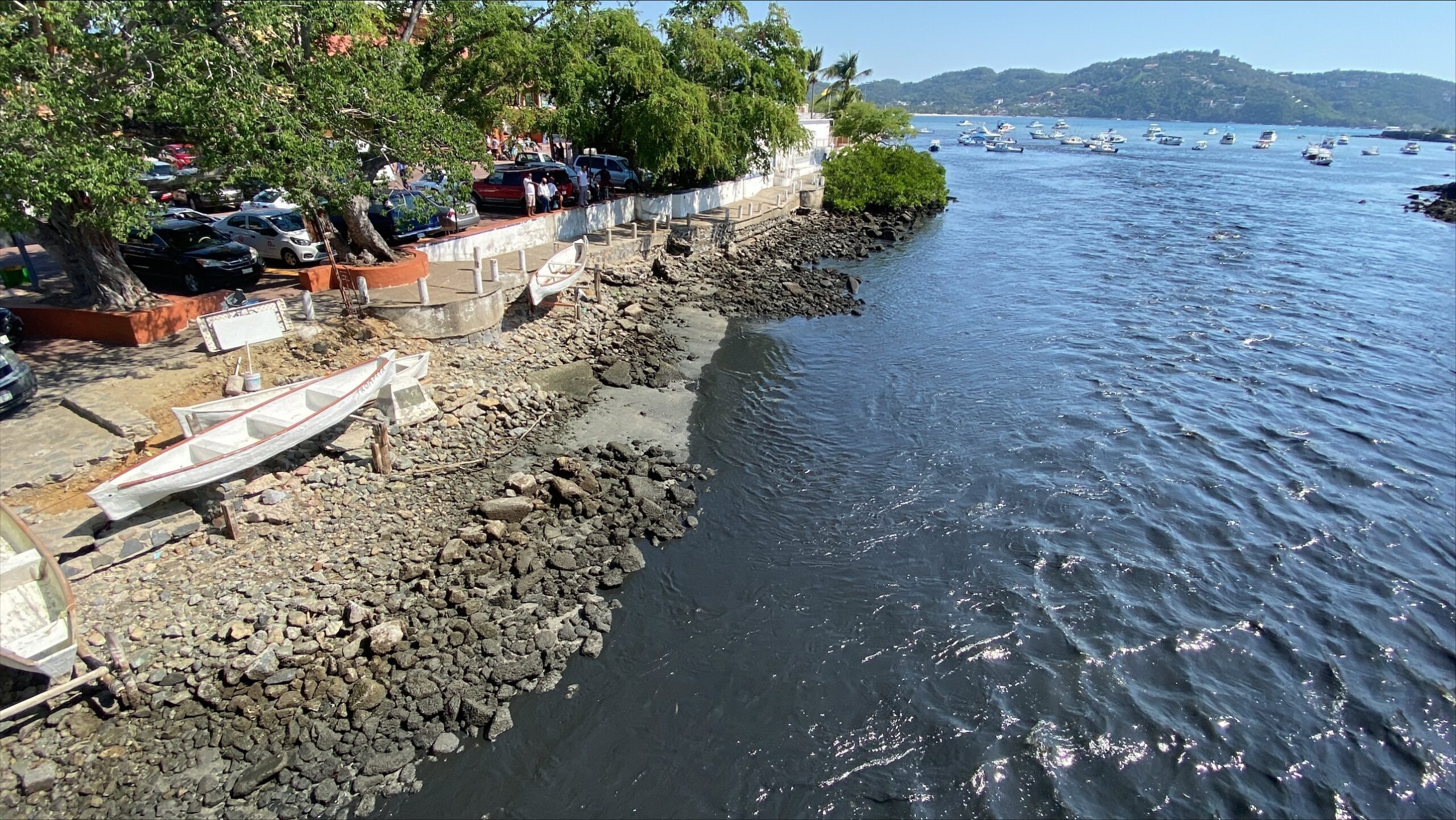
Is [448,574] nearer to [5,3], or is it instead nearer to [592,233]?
[5,3]

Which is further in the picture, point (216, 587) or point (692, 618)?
point (692, 618)

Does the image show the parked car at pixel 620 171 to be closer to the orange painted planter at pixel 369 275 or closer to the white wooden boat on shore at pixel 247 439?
the orange painted planter at pixel 369 275

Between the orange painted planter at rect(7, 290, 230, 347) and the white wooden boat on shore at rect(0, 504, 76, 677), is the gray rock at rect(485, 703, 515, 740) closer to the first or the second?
the white wooden boat on shore at rect(0, 504, 76, 677)

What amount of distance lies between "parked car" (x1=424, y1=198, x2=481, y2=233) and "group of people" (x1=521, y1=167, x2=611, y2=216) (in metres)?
2.06

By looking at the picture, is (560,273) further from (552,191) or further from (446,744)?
(446,744)

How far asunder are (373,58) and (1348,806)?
2265cm

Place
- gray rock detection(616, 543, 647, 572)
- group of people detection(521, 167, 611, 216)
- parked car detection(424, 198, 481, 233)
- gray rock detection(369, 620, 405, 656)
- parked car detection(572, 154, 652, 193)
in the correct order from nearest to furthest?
gray rock detection(369, 620, 405, 656)
gray rock detection(616, 543, 647, 572)
parked car detection(424, 198, 481, 233)
group of people detection(521, 167, 611, 216)
parked car detection(572, 154, 652, 193)

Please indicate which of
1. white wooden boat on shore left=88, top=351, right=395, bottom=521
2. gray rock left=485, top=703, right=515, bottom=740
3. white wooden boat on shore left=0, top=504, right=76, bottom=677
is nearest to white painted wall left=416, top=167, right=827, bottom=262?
white wooden boat on shore left=88, top=351, right=395, bottom=521

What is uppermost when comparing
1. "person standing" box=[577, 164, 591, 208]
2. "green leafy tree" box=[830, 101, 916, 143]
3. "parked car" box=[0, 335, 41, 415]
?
"green leafy tree" box=[830, 101, 916, 143]

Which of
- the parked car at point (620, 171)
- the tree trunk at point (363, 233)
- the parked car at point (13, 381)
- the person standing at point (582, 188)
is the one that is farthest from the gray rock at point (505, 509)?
the parked car at point (620, 171)

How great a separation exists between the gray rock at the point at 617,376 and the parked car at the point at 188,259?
9.85 meters

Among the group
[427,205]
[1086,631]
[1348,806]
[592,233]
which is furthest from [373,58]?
[1348,806]

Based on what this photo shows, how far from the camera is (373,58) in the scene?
55.7ft

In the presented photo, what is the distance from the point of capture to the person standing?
29.0m
